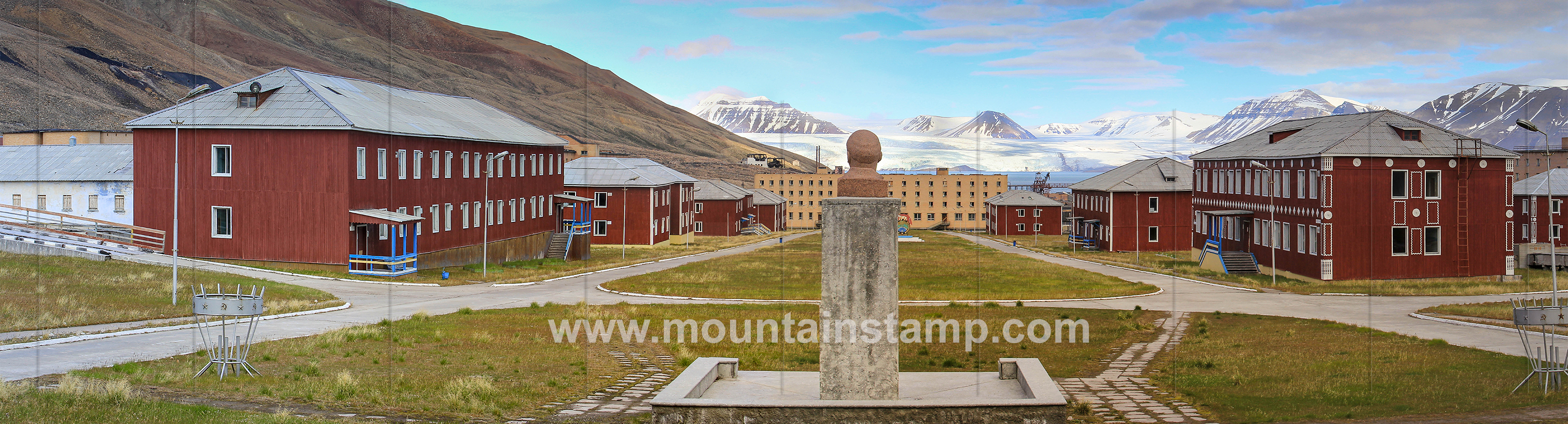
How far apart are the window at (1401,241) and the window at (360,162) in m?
45.6

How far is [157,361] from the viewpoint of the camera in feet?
55.2

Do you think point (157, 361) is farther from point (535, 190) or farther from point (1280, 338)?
point (535, 190)

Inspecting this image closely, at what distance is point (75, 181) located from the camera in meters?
54.1

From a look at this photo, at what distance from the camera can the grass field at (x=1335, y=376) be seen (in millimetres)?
14609

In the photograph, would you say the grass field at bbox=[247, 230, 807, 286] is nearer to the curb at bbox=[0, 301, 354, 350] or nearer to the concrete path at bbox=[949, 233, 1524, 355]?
the curb at bbox=[0, 301, 354, 350]

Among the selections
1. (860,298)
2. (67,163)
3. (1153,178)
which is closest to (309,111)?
(67,163)

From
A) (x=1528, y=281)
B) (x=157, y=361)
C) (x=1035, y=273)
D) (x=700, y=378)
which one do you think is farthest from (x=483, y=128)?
(x=1528, y=281)

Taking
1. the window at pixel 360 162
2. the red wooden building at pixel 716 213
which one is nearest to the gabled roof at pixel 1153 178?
the red wooden building at pixel 716 213

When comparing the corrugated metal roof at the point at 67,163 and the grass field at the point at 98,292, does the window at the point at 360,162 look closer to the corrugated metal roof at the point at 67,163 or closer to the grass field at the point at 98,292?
the grass field at the point at 98,292

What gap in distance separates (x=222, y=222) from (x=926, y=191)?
134485 mm

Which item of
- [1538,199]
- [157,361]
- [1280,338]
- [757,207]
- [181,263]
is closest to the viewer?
[157,361]

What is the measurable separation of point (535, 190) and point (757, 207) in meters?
65.5

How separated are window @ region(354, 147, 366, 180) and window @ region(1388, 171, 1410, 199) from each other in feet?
148

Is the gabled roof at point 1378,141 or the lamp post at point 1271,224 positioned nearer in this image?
the gabled roof at point 1378,141
